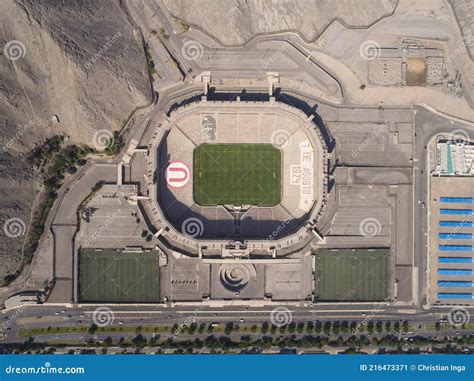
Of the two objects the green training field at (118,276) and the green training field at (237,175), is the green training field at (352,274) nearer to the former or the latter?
the green training field at (237,175)

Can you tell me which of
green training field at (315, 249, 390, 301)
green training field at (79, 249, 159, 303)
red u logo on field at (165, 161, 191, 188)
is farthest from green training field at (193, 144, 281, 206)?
green training field at (79, 249, 159, 303)

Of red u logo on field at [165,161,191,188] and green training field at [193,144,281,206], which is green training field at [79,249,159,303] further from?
green training field at [193,144,281,206]

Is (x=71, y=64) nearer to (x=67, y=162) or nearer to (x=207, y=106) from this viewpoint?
(x=67, y=162)

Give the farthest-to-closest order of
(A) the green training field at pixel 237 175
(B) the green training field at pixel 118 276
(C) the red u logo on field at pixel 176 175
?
1. (A) the green training field at pixel 237 175
2. (C) the red u logo on field at pixel 176 175
3. (B) the green training field at pixel 118 276

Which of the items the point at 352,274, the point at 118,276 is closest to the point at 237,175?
the point at 352,274

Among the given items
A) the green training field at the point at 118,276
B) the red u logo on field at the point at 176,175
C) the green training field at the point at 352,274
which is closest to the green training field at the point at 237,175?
the red u logo on field at the point at 176,175

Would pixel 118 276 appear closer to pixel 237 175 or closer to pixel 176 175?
pixel 176 175

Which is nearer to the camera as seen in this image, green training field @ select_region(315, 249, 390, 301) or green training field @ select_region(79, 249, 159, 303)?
green training field @ select_region(79, 249, 159, 303)
